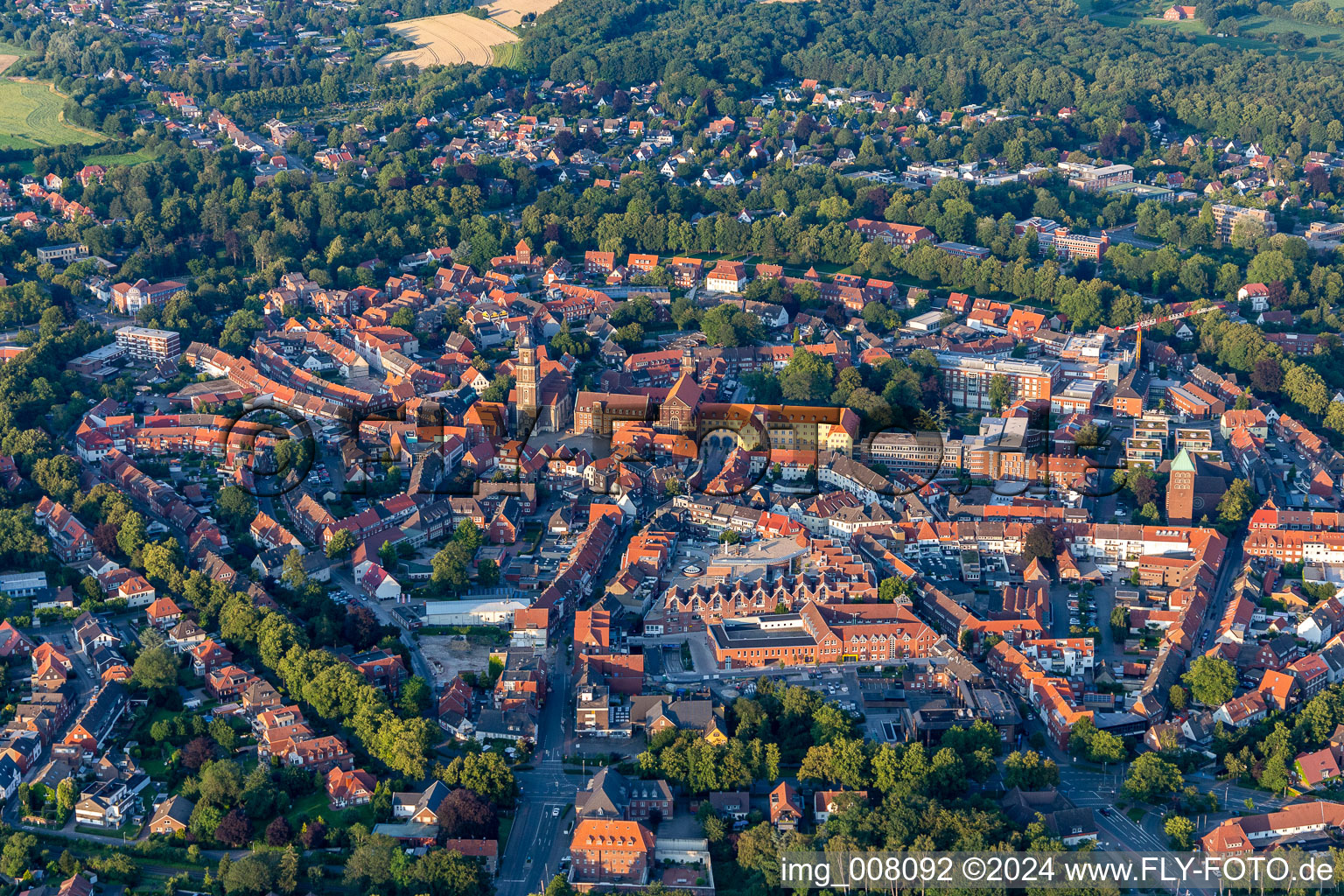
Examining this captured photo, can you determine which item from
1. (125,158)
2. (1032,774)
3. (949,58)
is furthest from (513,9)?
→ (1032,774)

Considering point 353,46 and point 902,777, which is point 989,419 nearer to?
point 902,777

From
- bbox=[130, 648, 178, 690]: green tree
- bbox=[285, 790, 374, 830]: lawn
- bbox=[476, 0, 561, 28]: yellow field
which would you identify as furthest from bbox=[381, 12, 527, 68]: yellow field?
bbox=[285, 790, 374, 830]: lawn

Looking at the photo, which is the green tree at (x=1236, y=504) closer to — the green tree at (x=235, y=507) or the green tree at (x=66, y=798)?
the green tree at (x=235, y=507)

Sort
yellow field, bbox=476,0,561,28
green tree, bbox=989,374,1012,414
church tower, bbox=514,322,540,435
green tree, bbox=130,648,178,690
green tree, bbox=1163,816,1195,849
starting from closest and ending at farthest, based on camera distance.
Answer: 1. green tree, bbox=1163,816,1195,849
2. green tree, bbox=130,648,178,690
3. church tower, bbox=514,322,540,435
4. green tree, bbox=989,374,1012,414
5. yellow field, bbox=476,0,561,28

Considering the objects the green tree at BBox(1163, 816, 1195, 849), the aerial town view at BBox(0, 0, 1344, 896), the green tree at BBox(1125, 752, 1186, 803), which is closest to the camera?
the green tree at BBox(1163, 816, 1195, 849)

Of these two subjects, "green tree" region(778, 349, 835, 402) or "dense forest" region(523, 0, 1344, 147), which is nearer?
"green tree" region(778, 349, 835, 402)

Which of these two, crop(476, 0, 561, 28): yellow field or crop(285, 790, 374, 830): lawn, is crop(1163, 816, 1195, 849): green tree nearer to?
crop(285, 790, 374, 830): lawn

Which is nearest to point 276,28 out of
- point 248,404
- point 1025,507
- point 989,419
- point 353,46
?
point 353,46
